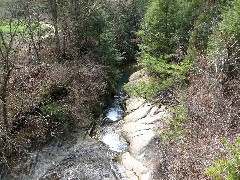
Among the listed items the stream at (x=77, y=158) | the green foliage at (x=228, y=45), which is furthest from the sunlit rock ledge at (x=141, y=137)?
the green foliage at (x=228, y=45)

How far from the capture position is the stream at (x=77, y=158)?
14.7 m

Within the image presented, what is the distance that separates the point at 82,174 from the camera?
14797mm

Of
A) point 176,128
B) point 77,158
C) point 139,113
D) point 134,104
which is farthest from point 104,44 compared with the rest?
point 176,128

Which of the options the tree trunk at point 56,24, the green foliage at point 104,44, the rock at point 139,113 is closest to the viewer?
the rock at point 139,113

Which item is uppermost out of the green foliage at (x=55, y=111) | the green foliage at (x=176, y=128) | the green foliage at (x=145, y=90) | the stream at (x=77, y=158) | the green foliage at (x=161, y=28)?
the green foliage at (x=161, y=28)

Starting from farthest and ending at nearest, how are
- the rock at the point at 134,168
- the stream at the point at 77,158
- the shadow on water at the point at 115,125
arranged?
the shadow on water at the point at 115,125 → the stream at the point at 77,158 → the rock at the point at 134,168

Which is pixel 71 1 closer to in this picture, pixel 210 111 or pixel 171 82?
pixel 171 82

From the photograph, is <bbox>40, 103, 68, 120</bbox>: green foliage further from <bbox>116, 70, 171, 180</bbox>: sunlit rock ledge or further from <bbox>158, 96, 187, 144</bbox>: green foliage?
<bbox>158, 96, 187, 144</bbox>: green foliage

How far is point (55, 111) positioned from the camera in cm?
1725

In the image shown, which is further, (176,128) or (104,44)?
(104,44)

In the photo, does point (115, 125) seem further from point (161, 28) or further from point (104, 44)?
point (161, 28)

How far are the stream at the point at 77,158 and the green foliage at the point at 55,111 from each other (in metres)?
1.08

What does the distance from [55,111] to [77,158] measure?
2873 millimetres

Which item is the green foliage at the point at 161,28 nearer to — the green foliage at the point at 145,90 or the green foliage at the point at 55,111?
the green foliage at the point at 145,90
